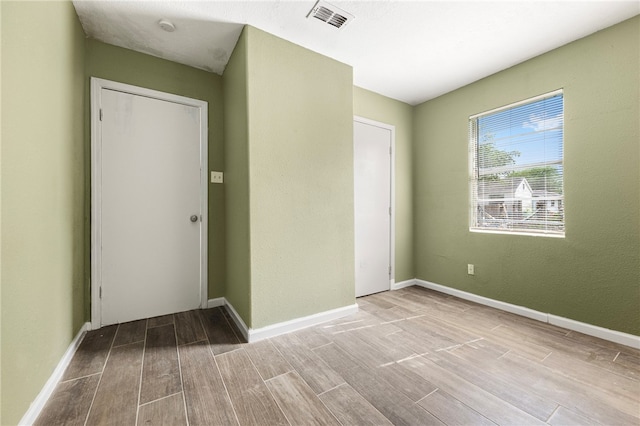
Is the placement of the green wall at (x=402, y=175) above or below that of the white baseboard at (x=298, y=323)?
above

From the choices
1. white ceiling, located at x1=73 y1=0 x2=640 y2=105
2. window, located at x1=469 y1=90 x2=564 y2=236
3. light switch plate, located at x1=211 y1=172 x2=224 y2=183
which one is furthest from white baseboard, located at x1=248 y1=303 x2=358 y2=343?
white ceiling, located at x1=73 y1=0 x2=640 y2=105

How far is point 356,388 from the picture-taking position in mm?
1511

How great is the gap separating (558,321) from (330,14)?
332 centimetres


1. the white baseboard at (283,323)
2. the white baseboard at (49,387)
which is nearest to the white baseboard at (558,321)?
the white baseboard at (283,323)

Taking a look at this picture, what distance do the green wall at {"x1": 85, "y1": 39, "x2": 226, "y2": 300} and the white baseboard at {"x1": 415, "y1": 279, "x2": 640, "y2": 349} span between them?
288cm

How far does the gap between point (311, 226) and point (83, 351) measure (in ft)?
6.40

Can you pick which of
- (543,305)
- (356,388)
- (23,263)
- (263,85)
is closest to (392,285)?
(543,305)

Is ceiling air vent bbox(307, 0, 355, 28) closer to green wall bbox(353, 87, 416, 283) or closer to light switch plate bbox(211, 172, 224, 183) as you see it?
green wall bbox(353, 87, 416, 283)

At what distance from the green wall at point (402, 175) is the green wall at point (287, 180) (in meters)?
1.03

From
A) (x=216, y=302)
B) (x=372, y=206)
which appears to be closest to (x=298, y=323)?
(x=216, y=302)

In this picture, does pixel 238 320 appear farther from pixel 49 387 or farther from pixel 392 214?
pixel 392 214

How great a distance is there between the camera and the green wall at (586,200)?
2008mm

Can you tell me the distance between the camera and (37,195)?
1.37 meters

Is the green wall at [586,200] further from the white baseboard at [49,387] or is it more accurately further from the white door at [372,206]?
the white baseboard at [49,387]
